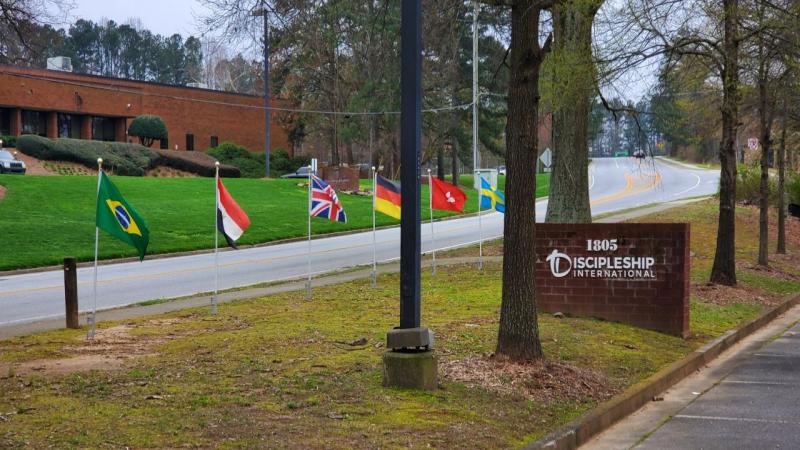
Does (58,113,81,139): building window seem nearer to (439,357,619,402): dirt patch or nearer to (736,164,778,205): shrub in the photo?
(736,164,778,205): shrub

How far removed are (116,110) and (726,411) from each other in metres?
54.0

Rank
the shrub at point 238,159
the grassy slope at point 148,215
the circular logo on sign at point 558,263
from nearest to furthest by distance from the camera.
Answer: the circular logo on sign at point 558,263
the grassy slope at point 148,215
the shrub at point 238,159

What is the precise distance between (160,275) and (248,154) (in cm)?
4138

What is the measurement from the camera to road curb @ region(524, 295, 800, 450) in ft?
24.3

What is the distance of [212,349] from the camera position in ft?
32.7

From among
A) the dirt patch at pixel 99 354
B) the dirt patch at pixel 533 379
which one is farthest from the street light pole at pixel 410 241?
the dirt patch at pixel 99 354

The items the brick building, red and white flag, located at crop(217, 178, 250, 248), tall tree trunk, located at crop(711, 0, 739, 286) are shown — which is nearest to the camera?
red and white flag, located at crop(217, 178, 250, 248)

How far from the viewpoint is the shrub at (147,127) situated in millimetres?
55188

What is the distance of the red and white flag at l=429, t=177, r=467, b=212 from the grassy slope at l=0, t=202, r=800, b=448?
517 cm

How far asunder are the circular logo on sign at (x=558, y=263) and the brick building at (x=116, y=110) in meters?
40.2

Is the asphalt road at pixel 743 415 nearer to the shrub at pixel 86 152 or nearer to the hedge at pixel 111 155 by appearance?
the shrub at pixel 86 152

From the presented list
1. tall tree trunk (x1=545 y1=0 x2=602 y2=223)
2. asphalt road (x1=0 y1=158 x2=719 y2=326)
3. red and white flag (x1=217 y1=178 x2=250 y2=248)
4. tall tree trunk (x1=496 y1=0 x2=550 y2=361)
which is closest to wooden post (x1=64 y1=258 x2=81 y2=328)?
red and white flag (x1=217 y1=178 x2=250 y2=248)

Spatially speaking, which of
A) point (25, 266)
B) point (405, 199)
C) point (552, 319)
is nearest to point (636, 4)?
point (552, 319)

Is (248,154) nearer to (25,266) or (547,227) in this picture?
(25,266)
